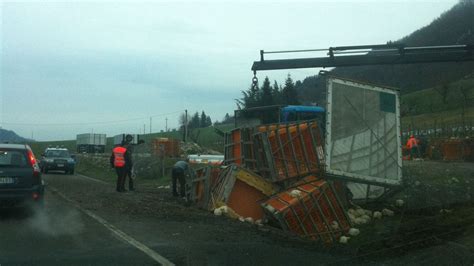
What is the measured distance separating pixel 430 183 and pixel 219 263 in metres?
10.8

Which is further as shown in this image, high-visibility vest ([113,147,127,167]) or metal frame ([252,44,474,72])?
metal frame ([252,44,474,72])

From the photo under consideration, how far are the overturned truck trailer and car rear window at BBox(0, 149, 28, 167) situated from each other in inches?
278

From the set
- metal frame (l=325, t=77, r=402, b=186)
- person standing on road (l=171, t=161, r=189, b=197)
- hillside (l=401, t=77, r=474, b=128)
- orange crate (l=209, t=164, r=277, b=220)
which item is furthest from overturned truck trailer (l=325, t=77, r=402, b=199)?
hillside (l=401, t=77, r=474, b=128)

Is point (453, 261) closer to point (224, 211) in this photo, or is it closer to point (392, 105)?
point (224, 211)

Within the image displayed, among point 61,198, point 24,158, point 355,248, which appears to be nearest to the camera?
point 355,248

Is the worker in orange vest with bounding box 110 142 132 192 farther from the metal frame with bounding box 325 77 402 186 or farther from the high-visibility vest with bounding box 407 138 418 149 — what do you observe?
the high-visibility vest with bounding box 407 138 418 149

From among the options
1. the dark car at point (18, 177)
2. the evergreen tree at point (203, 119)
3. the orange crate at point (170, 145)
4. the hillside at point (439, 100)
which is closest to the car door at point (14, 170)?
the dark car at point (18, 177)

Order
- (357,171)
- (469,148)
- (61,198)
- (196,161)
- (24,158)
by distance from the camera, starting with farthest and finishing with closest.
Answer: (469,148) → (196,161) → (61,198) → (357,171) → (24,158)

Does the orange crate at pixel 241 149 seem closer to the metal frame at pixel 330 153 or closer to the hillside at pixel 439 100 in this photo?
the metal frame at pixel 330 153

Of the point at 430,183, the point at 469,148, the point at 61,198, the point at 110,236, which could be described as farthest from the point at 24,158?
the point at 469,148

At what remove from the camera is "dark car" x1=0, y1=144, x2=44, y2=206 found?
10.9 meters

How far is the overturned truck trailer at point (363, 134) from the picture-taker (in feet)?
41.6

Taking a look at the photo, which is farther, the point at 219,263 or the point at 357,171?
the point at 357,171

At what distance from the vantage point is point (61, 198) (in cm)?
1577
